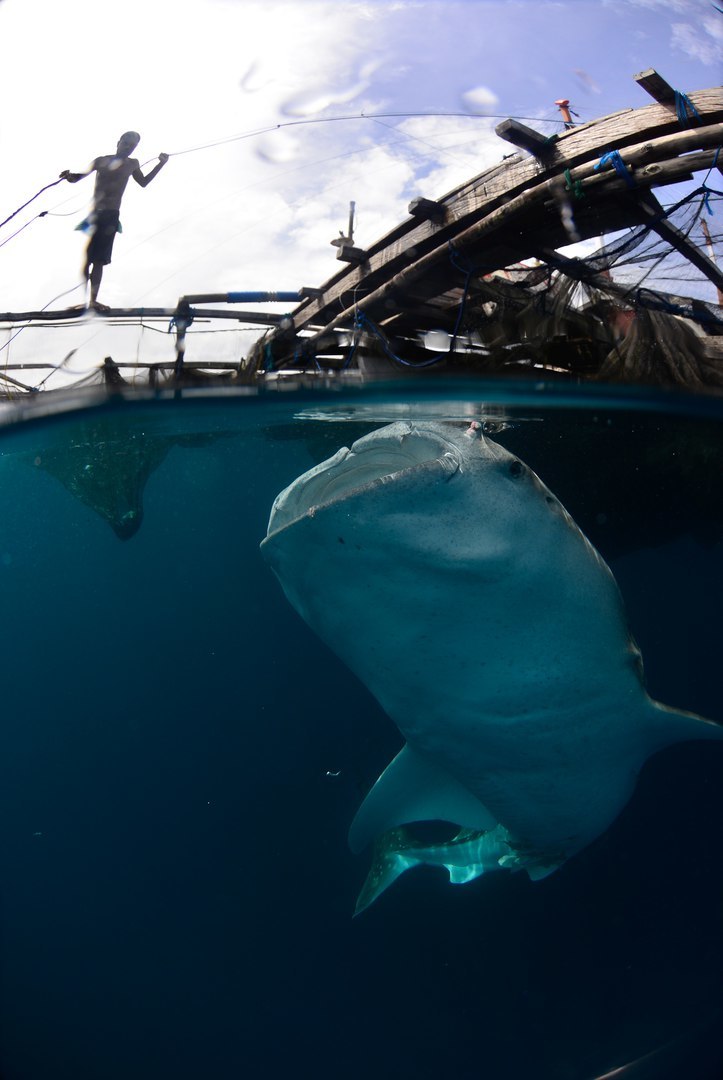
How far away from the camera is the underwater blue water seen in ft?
21.8

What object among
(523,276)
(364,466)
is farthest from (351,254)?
(523,276)

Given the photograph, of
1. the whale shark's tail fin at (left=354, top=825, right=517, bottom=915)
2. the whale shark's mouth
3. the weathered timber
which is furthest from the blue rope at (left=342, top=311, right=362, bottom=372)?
the whale shark's tail fin at (left=354, top=825, right=517, bottom=915)

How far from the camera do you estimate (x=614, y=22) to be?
2.19 m

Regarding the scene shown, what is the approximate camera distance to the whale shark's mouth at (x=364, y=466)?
7.20ft

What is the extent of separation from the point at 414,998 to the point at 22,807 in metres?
12.2

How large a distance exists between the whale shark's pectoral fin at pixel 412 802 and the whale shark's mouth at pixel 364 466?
270 centimetres

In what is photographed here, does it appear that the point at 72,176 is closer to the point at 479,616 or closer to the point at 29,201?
the point at 29,201

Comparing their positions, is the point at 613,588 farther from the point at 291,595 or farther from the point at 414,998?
the point at 414,998

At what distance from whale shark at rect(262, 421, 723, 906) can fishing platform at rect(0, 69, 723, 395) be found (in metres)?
0.88

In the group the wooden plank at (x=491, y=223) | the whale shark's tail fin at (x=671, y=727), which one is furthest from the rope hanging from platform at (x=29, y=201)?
the whale shark's tail fin at (x=671, y=727)

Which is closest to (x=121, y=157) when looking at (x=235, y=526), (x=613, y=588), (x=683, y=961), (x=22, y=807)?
(x=613, y=588)

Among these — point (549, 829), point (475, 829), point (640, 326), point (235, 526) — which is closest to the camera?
point (640, 326)

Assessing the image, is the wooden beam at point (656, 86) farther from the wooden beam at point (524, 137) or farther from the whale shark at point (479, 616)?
the whale shark at point (479, 616)

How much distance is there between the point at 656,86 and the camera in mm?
2451
